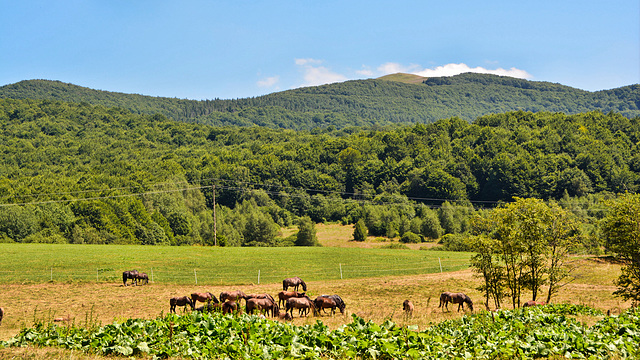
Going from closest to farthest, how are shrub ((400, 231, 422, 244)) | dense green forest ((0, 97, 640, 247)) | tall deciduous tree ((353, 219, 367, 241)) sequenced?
dense green forest ((0, 97, 640, 247))
shrub ((400, 231, 422, 244))
tall deciduous tree ((353, 219, 367, 241))

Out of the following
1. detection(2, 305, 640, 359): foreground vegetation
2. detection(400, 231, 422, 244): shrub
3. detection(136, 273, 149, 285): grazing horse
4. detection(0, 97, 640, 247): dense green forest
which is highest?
detection(0, 97, 640, 247): dense green forest

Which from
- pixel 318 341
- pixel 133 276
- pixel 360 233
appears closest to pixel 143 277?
pixel 133 276

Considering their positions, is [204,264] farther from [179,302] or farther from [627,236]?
[627,236]

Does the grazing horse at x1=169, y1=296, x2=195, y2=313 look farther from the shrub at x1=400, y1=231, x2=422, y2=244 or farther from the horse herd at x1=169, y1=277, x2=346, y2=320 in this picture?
the shrub at x1=400, y1=231, x2=422, y2=244

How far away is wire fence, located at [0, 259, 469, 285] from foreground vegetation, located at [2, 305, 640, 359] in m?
23.0

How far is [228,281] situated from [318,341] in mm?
26044

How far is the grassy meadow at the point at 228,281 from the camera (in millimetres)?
23281

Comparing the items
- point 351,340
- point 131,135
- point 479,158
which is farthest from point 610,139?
point 131,135

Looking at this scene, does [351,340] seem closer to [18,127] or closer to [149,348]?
[149,348]

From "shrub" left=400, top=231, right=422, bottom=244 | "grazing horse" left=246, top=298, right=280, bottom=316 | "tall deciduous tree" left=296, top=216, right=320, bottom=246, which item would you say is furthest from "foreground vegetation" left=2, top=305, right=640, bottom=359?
"shrub" left=400, top=231, right=422, bottom=244

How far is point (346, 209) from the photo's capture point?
395ft

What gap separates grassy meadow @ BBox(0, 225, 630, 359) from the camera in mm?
23281

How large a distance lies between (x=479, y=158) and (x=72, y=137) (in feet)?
481

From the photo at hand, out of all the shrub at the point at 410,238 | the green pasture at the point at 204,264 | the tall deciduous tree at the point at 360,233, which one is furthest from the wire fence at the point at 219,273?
the tall deciduous tree at the point at 360,233
